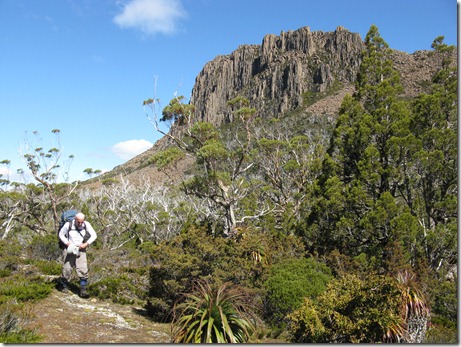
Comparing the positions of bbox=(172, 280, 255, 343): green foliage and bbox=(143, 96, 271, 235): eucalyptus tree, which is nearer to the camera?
bbox=(172, 280, 255, 343): green foliage

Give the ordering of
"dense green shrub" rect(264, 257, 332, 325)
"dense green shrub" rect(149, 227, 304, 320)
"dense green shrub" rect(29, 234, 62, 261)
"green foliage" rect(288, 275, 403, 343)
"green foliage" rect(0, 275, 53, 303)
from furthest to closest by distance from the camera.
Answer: "dense green shrub" rect(29, 234, 62, 261), "dense green shrub" rect(264, 257, 332, 325), "dense green shrub" rect(149, 227, 304, 320), "green foliage" rect(0, 275, 53, 303), "green foliage" rect(288, 275, 403, 343)

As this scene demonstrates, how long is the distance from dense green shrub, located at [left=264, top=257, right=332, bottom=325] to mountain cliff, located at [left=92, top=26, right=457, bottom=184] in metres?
68.8

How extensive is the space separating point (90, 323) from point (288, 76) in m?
114

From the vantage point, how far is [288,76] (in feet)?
375

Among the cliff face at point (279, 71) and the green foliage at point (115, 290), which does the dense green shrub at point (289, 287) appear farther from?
the cliff face at point (279, 71)

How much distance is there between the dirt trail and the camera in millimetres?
5594

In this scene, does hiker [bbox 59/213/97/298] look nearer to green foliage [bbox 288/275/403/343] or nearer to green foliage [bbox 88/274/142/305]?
green foliage [bbox 88/274/142/305]

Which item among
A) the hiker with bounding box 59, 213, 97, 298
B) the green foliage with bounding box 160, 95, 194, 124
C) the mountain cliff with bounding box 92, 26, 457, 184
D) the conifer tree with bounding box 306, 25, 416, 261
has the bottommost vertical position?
the hiker with bounding box 59, 213, 97, 298

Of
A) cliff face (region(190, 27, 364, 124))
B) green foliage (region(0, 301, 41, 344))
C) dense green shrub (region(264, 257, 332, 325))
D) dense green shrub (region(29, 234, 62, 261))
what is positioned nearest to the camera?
green foliage (region(0, 301, 41, 344))

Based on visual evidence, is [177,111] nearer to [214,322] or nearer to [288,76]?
[214,322]

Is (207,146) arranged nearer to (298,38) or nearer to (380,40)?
(380,40)

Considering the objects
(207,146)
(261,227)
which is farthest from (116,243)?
(207,146)

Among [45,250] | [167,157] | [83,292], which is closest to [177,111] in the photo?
[167,157]

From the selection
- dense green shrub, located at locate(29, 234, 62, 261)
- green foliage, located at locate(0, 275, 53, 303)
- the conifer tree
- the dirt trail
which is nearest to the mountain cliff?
the conifer tree
